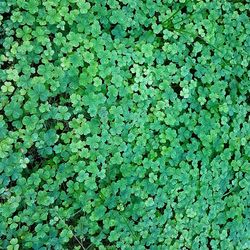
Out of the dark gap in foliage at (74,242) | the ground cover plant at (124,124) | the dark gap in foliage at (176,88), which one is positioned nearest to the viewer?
the ground cover plant at (124,124)

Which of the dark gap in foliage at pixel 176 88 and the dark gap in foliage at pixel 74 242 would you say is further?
the dark gap in foliage at pixel 176 88

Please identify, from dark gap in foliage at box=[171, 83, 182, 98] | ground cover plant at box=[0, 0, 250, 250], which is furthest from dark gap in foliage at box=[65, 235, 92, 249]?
dark gap in foliage at box=[171, 83, 182, 98]

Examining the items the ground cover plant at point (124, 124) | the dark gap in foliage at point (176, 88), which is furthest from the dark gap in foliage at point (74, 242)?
the dark gap in foliage at point (176, 88)

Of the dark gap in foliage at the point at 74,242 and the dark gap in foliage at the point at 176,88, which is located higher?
the dark gap in foliage at the point at 176,88

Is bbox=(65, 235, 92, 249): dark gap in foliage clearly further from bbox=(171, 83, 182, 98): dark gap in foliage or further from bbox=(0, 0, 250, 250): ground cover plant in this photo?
bbox=(171, 83, 182, 98): dark gap in foliage

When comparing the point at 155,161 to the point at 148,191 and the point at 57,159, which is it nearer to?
the point at 148,191

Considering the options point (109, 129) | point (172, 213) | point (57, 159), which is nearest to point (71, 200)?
point (57, 159)

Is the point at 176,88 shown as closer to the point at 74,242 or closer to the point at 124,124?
the point at 124,124

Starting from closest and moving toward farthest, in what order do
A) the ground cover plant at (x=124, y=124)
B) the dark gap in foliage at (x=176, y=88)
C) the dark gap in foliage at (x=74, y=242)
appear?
the ground cover plant at (x=124, y=124)
the dark gap in foliage at (x=74, y=242)
the dark gap in foliage at (x=176, y=88)

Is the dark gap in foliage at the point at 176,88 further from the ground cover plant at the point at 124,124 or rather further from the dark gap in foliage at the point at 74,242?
the dark gap in foliage at the point at 74,242
